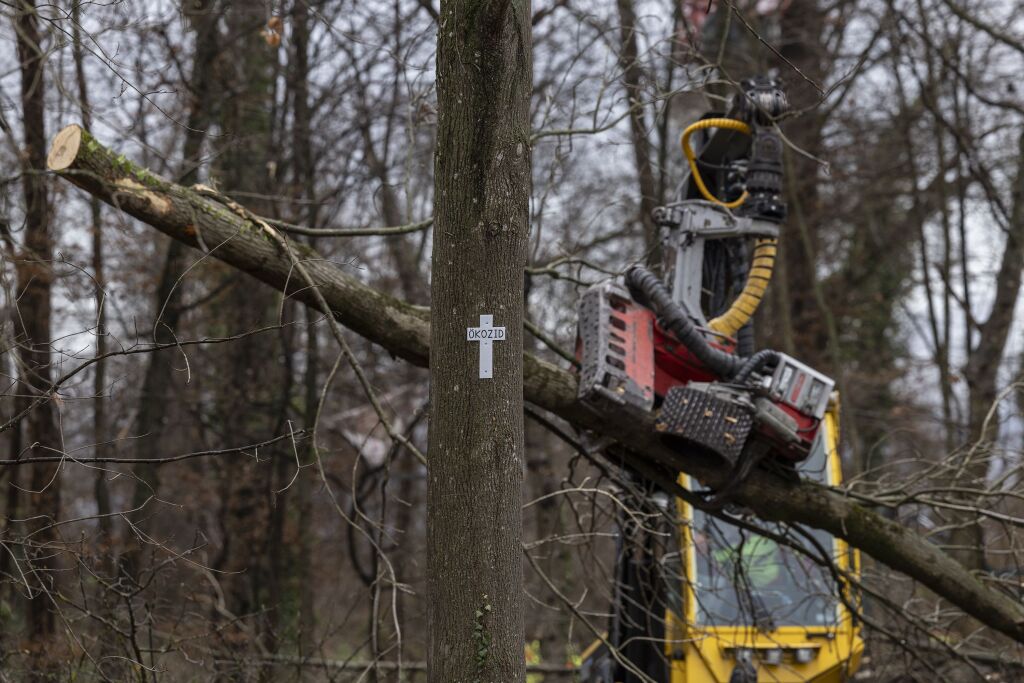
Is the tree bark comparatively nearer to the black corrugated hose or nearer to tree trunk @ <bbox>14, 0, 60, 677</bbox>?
the black corrugated hose

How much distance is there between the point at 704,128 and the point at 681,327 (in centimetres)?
150

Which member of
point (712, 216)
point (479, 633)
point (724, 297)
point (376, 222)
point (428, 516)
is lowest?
point (479, 633)

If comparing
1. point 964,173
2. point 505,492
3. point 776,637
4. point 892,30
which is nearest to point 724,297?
point 776,637

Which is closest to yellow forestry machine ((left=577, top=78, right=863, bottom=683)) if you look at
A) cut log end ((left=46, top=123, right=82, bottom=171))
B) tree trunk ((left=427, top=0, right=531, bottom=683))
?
tree trunk ((left=427, top=0, right=531, bottom=683))

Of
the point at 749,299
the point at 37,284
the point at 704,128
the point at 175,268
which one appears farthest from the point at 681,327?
the point at 175,268

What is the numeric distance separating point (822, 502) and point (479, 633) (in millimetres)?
3446

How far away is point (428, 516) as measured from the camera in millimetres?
3371

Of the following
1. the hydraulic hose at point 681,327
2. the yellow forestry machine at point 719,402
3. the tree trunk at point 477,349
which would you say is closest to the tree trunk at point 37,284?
the yellow forestry machine at point 719,402

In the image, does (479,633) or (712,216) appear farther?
(712,216)

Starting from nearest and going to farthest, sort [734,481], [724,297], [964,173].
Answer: [734,481], [724,297], [964,173]

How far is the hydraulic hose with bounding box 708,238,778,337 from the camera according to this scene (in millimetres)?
5961

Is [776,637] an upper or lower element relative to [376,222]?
lower

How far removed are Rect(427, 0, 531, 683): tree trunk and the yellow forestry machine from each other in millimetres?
1739

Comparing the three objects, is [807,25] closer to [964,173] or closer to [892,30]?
[892,30]
